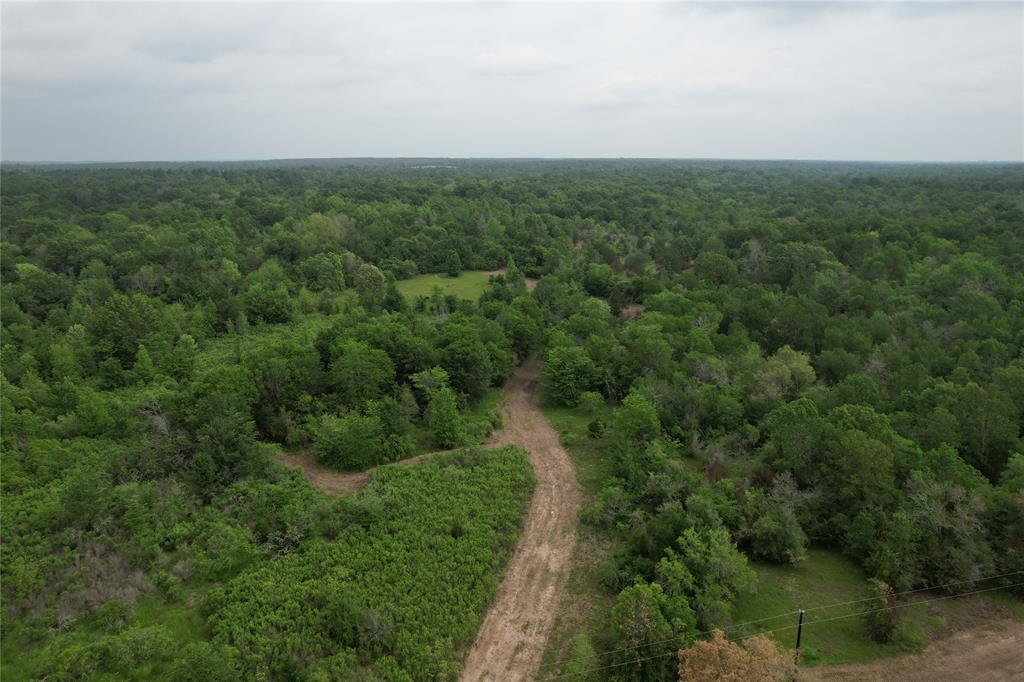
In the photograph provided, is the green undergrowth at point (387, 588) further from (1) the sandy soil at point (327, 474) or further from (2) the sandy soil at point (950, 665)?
(2) the sandy soil at point (950, 665)

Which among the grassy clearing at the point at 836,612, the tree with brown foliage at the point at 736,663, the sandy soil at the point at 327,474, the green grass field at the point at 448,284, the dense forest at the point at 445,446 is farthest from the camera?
the green grass field at the point at 448,284

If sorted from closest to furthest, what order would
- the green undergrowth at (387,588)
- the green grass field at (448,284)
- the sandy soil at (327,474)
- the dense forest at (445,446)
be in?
1. the green undergrowth at (387,588)
2. the dense forest at (445,446)
3. the sandy soil at (327,474)
4. the green grass field at (448,284)

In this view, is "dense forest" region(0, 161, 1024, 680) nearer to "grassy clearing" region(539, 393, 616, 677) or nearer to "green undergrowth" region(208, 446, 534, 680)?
"green undergrowth" region(208, 446, 534, 680)

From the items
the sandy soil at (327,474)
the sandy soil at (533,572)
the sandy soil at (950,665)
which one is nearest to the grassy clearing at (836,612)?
the sandy soil at (950,665)

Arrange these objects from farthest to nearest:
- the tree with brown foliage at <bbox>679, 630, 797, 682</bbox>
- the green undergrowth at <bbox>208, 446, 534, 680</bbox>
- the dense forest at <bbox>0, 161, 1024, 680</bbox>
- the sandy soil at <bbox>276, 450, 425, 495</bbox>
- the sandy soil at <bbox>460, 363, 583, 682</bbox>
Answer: the sandy soil at <bbox>276, 450, 425, 495</bbox> < the dense forest at <bbox>0, 161, 1024, 680</bbox> < the sandy soil at <bbox>460, 363, 583, 682</bbox> < the green undergrowth at <bbox>208, 446, 534, 680</bbox> < the tree with brown foliage at <bbox>679, 630, 797, 682</bbox>

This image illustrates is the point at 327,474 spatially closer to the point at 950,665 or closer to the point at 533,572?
the point at 533,572

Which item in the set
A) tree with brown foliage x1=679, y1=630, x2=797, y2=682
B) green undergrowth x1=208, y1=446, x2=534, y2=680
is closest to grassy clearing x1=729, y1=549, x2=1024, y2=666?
tree with brown foliage x1=679, y1=630, x2=797, y2=682

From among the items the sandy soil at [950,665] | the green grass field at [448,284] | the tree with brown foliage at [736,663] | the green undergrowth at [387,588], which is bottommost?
the sandy soil at [950,665]

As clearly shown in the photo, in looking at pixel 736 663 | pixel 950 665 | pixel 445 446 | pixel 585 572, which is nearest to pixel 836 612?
pixel 950 665
